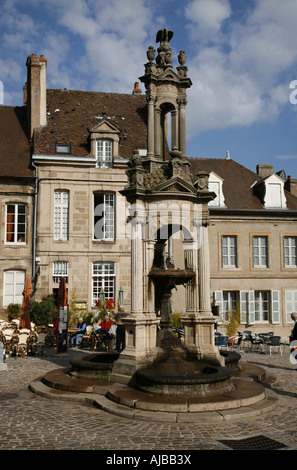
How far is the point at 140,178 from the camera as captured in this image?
9.79m

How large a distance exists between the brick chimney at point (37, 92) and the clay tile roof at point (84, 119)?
0.48 metres

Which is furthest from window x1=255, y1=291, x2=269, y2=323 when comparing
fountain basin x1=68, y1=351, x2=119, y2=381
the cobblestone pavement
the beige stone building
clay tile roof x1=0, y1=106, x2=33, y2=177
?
fountain basin x1=68, y1=351, x2=119, y2=381

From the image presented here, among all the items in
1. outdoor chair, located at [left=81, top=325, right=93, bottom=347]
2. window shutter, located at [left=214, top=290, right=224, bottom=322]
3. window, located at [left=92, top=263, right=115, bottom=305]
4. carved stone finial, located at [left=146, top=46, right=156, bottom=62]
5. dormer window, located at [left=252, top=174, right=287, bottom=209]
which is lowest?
outdoor chair, located at [left=81, top=325, right=93, bottom=347]

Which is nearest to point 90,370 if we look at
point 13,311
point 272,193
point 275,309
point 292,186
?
point 13,311

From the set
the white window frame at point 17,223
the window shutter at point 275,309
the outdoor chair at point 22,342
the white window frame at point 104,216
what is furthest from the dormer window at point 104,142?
the window shutter at point 275,309

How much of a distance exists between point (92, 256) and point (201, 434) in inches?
576

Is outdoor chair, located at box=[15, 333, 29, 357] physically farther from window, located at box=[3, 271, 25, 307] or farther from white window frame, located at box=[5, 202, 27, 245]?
white window frame, located at box=[5, 202, 27, 245]

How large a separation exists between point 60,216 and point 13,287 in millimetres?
3707

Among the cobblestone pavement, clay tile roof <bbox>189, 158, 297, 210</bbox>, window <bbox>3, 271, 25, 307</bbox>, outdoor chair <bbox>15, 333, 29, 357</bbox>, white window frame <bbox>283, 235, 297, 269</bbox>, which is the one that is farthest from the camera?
clay tile roof <bbox>189, 158, 297, 210</bbox>

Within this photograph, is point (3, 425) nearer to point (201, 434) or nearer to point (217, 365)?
point (201, 434)

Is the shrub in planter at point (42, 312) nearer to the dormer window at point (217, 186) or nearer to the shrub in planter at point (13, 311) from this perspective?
the shrub in planter at point (13, 311)

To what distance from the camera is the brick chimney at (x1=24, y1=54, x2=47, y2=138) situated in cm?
2180

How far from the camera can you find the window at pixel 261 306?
73.3ft
